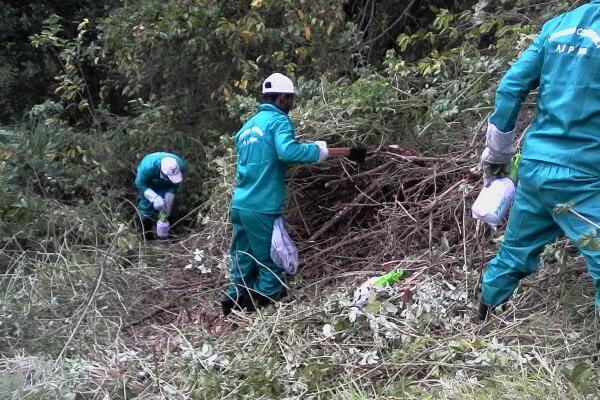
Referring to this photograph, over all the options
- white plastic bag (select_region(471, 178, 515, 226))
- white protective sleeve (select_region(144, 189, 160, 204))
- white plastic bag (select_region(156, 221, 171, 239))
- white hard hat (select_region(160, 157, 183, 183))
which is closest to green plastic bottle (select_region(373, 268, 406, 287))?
white plastic bag (select_region(471, 178, 515, 226))

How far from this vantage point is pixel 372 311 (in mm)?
3543

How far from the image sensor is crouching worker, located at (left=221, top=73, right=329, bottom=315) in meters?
4.60

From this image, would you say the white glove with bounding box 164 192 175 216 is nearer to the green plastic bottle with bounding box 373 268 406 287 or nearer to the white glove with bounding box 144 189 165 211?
the white glove with bounding box 144 189 165 211

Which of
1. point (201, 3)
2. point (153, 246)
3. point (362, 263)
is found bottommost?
point (153, 246)

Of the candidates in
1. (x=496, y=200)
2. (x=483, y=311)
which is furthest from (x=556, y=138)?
(x=483, y=311)

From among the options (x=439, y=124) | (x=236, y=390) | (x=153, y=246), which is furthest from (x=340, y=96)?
(x=236, y=390)

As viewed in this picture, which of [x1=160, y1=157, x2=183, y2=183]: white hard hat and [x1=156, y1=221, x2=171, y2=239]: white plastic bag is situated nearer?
[x1=160, y1=157, x2=183, y2=183]: white hard hat

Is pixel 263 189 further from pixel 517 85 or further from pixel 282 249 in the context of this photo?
pixel 517 85

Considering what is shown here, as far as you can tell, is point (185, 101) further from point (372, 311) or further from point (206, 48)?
point (372, 311)

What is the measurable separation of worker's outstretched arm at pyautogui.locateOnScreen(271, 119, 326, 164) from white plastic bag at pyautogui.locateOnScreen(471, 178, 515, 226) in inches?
50.8

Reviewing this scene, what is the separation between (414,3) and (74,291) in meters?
4.74

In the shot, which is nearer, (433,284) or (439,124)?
(433,284)

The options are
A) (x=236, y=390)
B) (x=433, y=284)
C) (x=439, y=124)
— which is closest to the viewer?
(x=236, y=390)

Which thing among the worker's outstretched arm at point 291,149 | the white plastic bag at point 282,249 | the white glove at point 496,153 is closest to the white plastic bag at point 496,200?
the white glove at point 496,153
